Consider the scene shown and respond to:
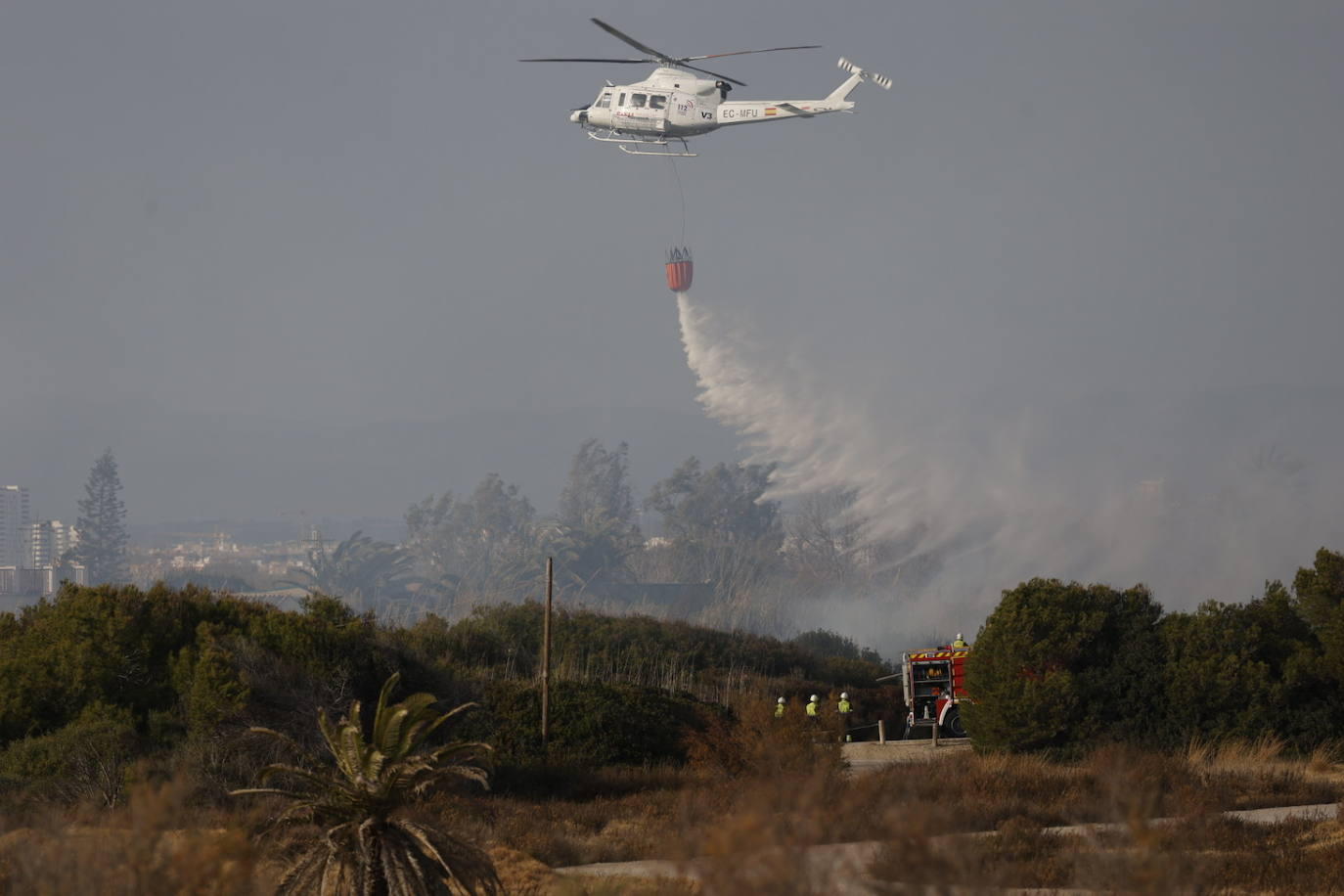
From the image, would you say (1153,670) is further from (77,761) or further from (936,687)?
(77,761)

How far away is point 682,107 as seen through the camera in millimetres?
50000

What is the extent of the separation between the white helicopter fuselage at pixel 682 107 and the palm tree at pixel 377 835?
40245 millimetres

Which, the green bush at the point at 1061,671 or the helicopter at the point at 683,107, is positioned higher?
the helicopter at the point at 683,107

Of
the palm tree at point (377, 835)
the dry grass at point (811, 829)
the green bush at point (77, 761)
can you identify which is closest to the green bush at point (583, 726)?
the dry grass at point (811, 829)

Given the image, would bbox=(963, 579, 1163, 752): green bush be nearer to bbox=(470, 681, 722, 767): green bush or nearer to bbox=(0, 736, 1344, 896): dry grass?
bbox=(0, 736, 1344, 896): dry grass

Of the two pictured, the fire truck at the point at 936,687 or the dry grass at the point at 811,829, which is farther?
the fire truck at the point at 936,687

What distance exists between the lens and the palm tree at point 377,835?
11734 mm

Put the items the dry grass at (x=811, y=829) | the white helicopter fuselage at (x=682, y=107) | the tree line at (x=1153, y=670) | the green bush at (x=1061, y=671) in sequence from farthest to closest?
the white helicopter fuselage at (x=682, y=107), the green bush at (x=1061, y=671), the tree line at (x=1153, y=670), the dry grass at (x=811, y=829)

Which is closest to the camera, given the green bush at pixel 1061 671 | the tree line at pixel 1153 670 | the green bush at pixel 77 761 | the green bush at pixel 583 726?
the green bush at pixel 77 761

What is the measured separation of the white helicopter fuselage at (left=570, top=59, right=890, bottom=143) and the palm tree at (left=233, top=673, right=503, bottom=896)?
4024 cm

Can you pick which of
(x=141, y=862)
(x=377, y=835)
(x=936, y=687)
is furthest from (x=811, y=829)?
(x=936, y=687)

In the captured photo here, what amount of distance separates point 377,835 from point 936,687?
2644 centimetres

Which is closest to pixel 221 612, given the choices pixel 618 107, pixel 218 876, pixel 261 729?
pixel 261 729

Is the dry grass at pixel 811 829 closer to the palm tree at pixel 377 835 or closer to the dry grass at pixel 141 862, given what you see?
the dry grass at pixel 141 862
